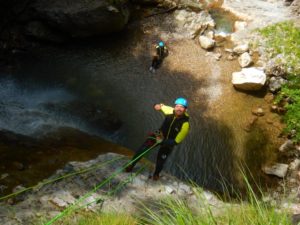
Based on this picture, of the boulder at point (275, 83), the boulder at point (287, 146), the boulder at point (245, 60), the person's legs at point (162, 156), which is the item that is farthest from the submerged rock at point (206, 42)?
the person's legs at point (162, 156)

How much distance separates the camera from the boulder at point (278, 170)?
26.5 feet

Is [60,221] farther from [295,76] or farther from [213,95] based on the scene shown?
[295,76]

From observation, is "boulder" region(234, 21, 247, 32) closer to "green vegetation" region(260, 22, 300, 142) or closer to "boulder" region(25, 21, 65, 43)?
"green vegetation" region(260, 22, 300, 142)

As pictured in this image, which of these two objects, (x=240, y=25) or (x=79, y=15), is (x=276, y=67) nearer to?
(x=240, y=25)

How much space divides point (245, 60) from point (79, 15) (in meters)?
6.20

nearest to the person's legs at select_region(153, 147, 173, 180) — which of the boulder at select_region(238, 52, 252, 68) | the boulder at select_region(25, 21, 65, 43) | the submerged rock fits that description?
the boulder at select_region(238, 52, 252, 68)

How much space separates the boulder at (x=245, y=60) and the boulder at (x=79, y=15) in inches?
191

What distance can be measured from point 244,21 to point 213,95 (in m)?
5.28

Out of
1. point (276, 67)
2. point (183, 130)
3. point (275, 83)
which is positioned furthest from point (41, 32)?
point (276, 67)

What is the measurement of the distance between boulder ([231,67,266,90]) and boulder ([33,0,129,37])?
4897 millimetres

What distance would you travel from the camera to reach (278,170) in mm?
8141

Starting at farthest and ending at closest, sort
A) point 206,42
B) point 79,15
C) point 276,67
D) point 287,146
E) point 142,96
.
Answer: point 206,42, point 276,67, point 79,15, point 142,96, point 287,146

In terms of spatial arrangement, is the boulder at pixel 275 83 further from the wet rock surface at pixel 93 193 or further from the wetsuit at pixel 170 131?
the wetsuit at pixel 170 131

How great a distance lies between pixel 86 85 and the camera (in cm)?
977
